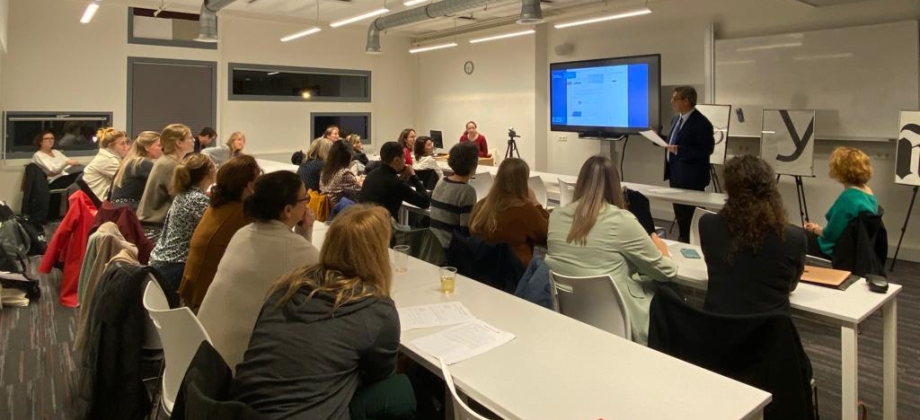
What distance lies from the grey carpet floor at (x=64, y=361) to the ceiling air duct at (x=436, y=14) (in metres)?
3.45

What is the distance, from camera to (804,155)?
6066 millimetres

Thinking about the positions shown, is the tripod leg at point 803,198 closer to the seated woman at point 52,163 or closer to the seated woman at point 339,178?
the seated woman at point 339,178

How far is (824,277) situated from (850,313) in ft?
1.41

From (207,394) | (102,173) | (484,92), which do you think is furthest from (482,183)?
(484,92)

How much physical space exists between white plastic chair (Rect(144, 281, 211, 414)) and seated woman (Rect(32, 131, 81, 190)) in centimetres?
656

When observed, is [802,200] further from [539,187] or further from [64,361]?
[64,361]

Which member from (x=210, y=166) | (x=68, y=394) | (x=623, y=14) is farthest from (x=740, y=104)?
(x=68, y=394)

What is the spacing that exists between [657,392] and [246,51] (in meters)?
9.30

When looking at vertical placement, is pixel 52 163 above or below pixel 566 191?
above

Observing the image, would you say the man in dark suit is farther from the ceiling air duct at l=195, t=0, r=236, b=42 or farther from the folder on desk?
the ceiling air duct at l=195, t=0, r=236, b=42

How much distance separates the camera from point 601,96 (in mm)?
7980

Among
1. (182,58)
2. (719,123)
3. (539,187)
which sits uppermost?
(182,58)

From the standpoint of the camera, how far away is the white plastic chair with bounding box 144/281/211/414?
175 cm

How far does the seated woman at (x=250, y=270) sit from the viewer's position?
197 centimetres
